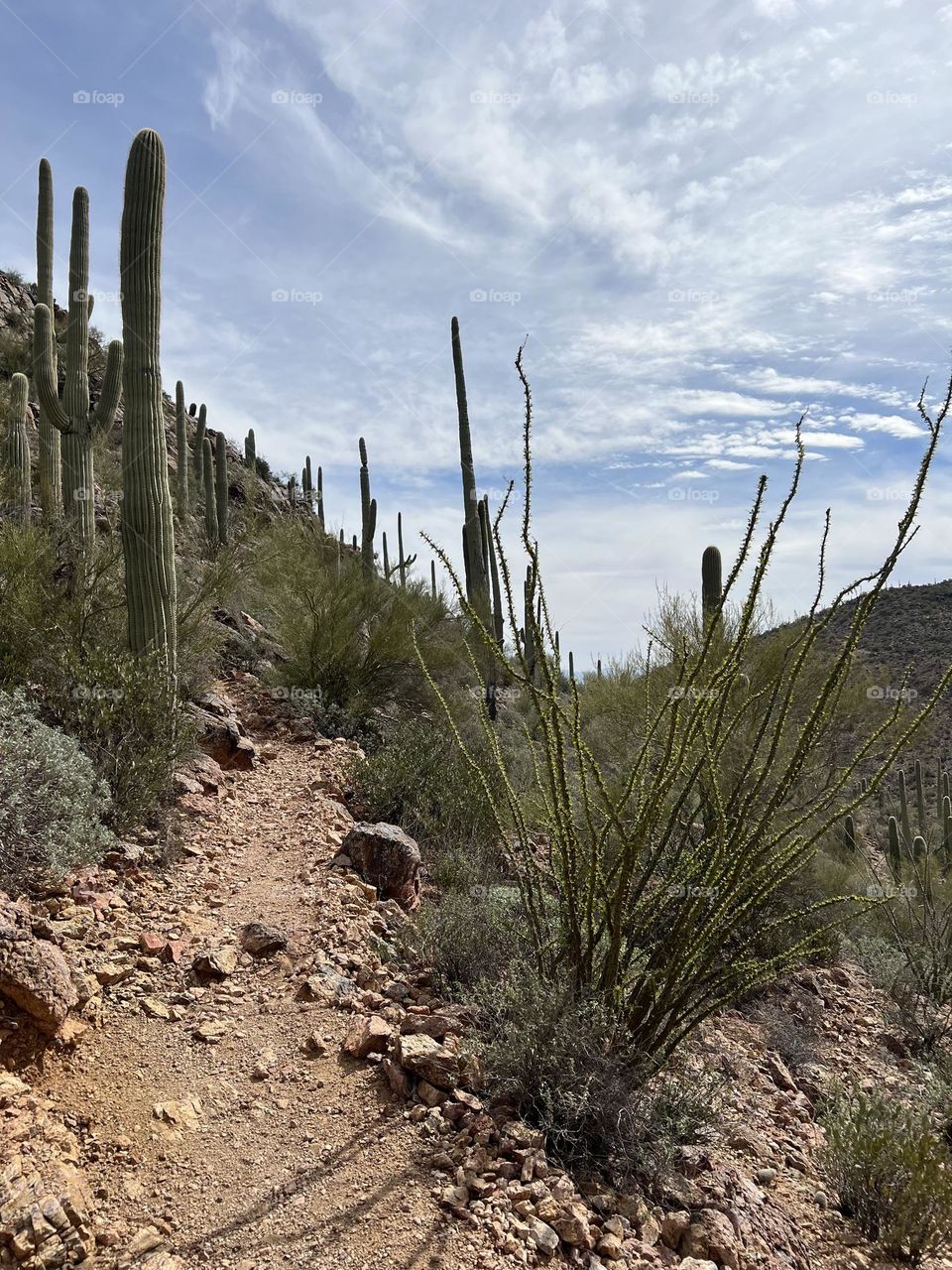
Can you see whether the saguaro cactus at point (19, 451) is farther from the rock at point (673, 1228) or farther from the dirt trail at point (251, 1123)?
the rock at point (673, 1228)

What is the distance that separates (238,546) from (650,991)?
10.5 metres

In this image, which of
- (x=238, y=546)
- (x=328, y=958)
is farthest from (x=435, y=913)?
(x=238, y=546)

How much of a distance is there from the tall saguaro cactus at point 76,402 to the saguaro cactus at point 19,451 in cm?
71

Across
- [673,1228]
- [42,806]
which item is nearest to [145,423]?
[42,806]

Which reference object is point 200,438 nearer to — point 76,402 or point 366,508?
point 366,508

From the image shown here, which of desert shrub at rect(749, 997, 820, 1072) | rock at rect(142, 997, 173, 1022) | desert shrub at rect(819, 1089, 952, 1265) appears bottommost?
desert shrub at rect(749, 997, 820, 1072)

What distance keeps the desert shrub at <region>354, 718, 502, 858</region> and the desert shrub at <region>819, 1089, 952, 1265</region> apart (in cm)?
302

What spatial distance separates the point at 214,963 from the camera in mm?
3857

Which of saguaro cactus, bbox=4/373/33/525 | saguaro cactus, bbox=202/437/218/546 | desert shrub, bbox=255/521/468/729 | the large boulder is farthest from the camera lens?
saguaro cactus, bbox=202/437/218/546

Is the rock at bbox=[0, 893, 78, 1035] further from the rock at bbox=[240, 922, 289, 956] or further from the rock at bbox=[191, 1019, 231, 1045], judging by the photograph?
the rock at bbox=[240, 922, 289, 956]

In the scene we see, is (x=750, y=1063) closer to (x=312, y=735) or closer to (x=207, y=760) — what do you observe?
(x=207, y=760)

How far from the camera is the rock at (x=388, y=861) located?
5.24m

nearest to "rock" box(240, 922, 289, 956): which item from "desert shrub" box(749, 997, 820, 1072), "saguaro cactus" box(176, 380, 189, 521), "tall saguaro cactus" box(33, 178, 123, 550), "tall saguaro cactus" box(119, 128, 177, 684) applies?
"tall saguaro cactus" box(119, 128, 177, 684)

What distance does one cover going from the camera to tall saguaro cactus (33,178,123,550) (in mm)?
8867
